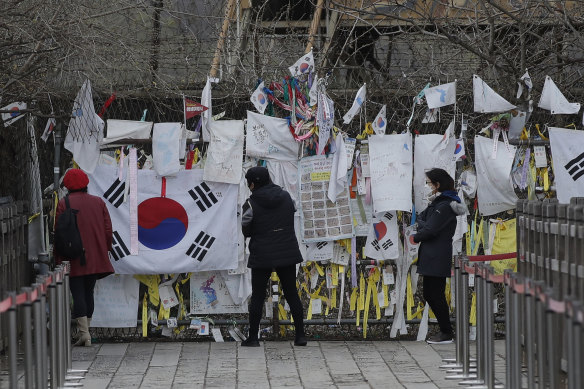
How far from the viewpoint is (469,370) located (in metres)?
8.30

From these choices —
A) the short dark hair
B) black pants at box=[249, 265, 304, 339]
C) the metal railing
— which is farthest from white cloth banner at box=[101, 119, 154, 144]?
the short dark hair

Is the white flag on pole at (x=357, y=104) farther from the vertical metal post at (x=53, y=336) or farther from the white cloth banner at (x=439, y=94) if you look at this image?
the vertical metal post at (x=53, y=336)

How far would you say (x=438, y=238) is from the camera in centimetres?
980

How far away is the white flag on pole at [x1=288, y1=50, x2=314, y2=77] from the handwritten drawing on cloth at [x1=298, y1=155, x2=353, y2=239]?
34.5 inches

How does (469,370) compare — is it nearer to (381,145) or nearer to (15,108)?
(381,145)

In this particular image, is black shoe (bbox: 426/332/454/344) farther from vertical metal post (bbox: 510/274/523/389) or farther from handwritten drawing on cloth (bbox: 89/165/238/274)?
vertical metal post (bbox: 510/274/523/389)

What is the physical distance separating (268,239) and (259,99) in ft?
4.84

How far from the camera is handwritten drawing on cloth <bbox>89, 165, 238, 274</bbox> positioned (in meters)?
10.1

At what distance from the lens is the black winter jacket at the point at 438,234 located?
31.8 ft

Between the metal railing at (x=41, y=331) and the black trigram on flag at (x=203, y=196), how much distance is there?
199 cm

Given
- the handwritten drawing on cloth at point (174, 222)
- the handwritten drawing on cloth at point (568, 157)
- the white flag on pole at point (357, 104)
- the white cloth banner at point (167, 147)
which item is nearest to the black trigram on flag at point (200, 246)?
the handwritten drawing on cloth at point (174, 222)

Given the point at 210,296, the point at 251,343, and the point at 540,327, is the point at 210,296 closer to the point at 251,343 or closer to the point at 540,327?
the point at 251,343

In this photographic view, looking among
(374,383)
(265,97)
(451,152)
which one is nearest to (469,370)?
(374,383)

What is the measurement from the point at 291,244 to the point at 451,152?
1960mm
